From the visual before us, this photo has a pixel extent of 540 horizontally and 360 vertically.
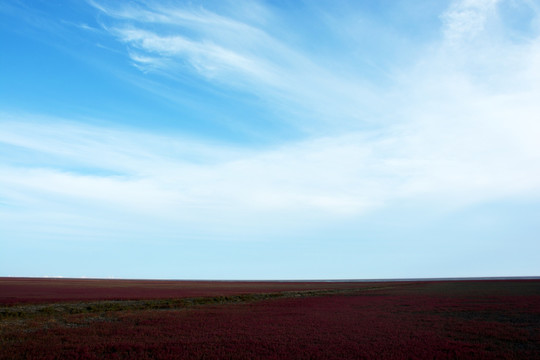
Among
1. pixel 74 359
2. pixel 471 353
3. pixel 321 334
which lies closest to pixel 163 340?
pixel 74 359

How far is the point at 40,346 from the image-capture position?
1927 cm

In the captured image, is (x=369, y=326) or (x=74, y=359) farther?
(x=369, y=326)

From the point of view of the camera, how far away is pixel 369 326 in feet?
86.1

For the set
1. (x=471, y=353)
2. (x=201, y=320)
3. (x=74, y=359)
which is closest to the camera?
(x=74, y=359)

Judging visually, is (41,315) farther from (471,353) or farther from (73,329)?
(471,353)

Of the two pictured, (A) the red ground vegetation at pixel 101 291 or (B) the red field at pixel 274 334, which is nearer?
(B) the red field at pixel 274 334

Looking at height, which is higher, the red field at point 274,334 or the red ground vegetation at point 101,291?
the red ground vegetation at point 101,291

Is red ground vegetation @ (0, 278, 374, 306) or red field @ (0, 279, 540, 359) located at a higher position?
red ground vegetation @ (0, 278, 374, 306)

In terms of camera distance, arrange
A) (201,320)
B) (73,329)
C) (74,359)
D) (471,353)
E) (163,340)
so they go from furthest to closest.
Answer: (201,320)
(73,329)
(163,340)
(471,353)
(74,359)

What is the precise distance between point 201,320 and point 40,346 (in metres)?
12.5

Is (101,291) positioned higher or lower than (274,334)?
higher

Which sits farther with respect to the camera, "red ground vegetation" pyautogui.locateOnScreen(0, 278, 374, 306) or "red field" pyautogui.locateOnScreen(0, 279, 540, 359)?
"red ground vegetation" pyautogui.locateOnScreen(0, 278, 374, 306)

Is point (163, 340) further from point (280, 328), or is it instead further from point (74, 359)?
point (280, 328)

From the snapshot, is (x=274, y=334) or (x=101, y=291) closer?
(x=274, y=334)
